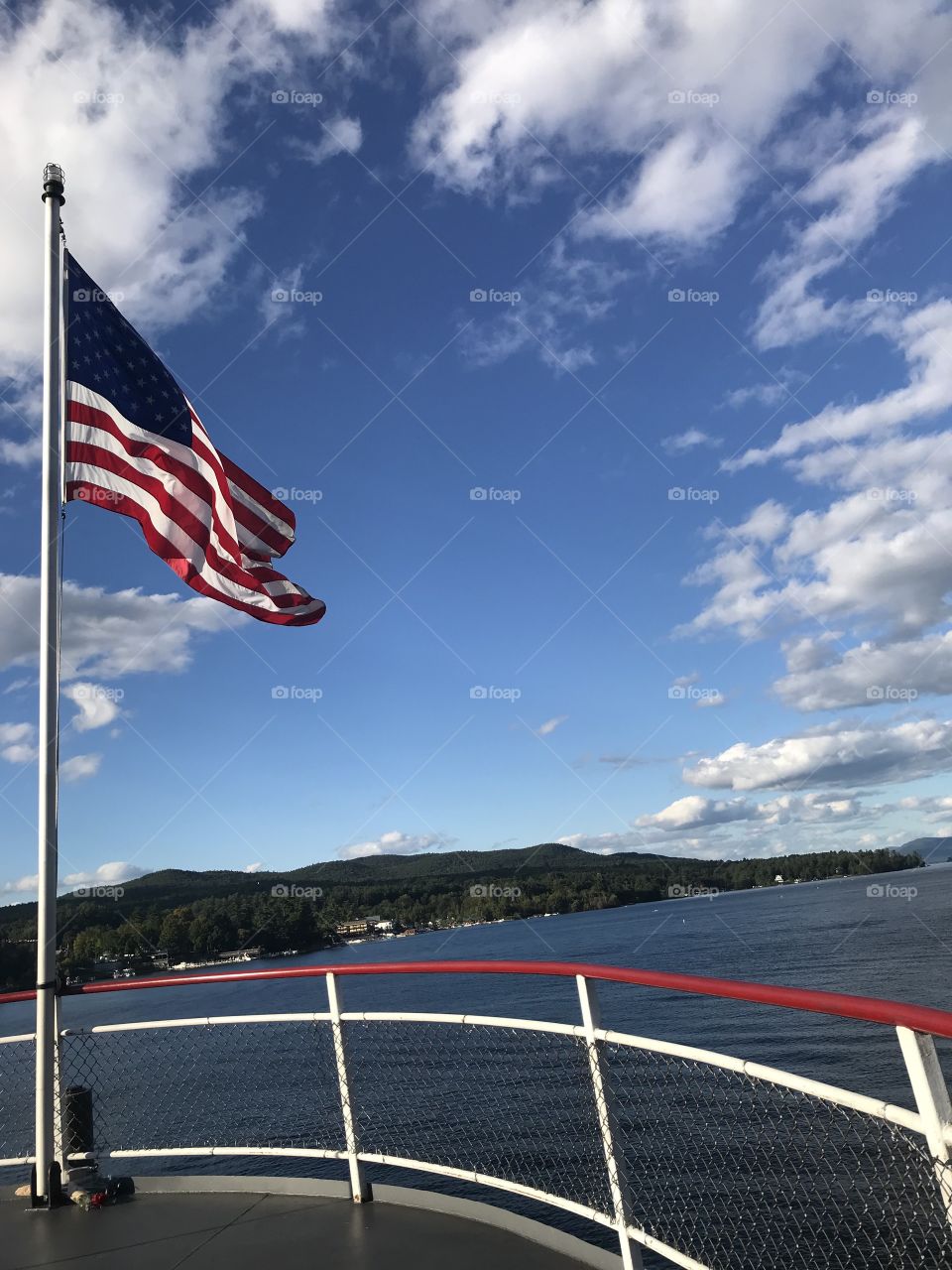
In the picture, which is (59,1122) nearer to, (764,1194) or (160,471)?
(160,471)

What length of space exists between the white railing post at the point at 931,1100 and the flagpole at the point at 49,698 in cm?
356

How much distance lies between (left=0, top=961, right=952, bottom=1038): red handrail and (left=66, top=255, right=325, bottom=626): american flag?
215 centimetres

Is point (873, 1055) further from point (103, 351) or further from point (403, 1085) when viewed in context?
point (103, 351)

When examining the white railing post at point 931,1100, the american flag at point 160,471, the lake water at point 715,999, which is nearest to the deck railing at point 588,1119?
the white railing post at point 931,1100

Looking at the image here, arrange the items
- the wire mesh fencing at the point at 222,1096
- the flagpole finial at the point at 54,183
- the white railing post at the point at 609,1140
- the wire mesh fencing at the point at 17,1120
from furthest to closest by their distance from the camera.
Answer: the wire mesh fencing at the point at 222,1096 < the wire mesh fencing at the point at 17,1120 < the flagpole finial at the point at 54,183 < the white railing post at the point at 609,1140

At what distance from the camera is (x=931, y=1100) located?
1.65 meters

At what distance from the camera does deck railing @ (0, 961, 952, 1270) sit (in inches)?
99.2

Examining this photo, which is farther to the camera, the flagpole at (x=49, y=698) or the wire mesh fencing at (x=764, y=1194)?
the wire mesh fencing at (x=764, y=1194)

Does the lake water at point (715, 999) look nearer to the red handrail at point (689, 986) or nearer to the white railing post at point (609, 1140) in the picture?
the red handrail at point (689, 986)

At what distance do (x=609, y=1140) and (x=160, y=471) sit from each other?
4.06 metres

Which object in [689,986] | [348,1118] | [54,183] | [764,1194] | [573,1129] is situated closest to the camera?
[689,986]

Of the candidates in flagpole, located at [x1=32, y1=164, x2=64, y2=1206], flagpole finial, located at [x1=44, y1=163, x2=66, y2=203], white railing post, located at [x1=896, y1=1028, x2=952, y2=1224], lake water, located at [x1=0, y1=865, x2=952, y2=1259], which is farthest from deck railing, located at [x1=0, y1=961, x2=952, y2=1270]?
flagpole finial, located at [x1=44, y1=163, x2=66, y2=203]

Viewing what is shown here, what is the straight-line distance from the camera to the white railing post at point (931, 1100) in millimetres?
1608

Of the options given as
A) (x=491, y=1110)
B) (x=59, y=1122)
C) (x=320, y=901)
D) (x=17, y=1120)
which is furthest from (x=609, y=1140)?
(x=320, y=901)
